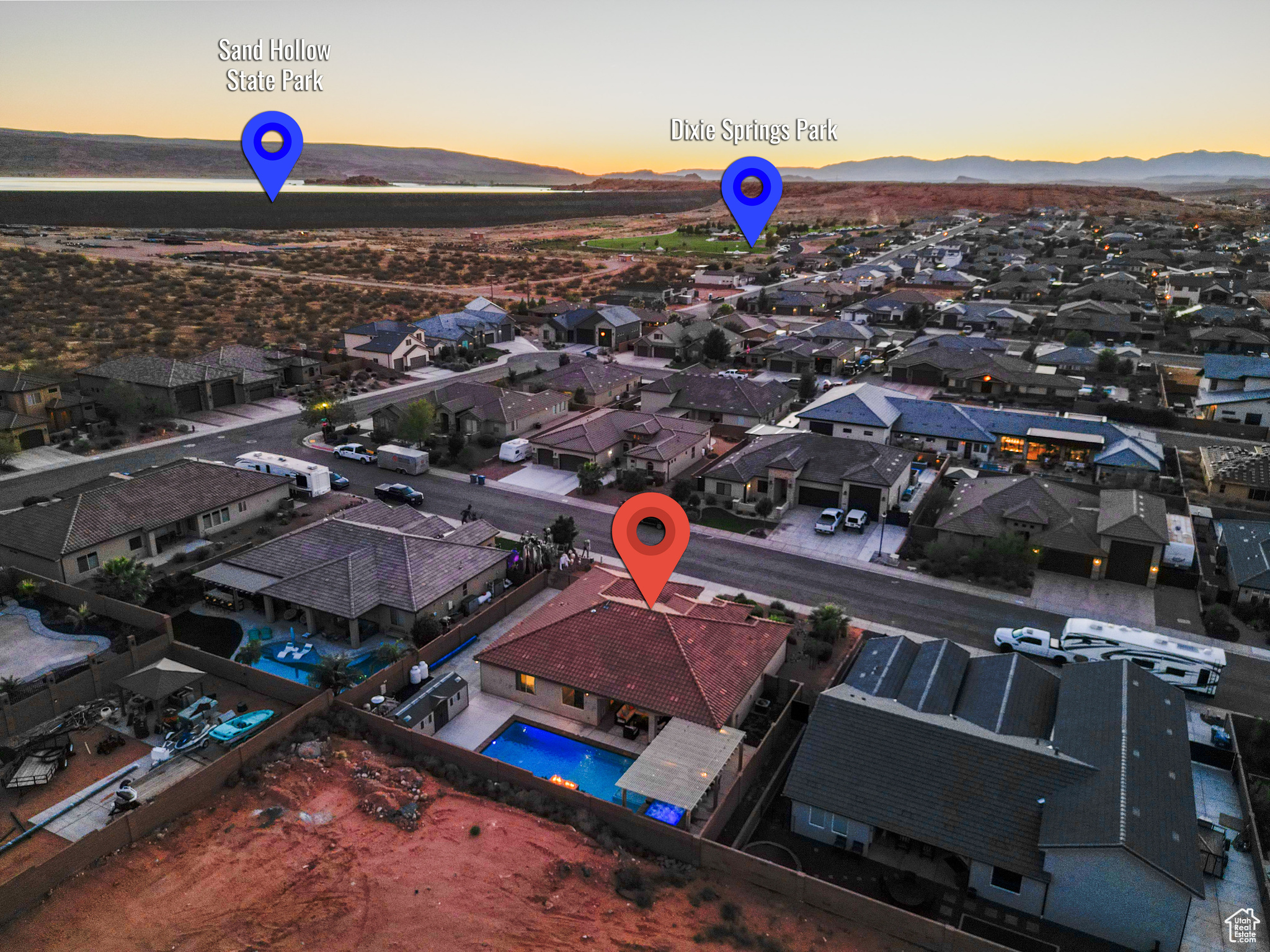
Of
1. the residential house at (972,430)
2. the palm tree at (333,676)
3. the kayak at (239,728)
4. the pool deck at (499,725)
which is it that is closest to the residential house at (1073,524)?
the residential house at (972,430)

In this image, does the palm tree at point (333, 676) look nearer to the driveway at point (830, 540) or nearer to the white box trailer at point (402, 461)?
the driveway at point (830, 540)

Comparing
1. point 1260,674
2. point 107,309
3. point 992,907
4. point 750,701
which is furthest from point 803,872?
point 107,309

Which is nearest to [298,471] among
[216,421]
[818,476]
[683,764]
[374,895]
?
[216,421]

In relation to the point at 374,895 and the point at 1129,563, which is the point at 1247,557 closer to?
the point at 1129,563

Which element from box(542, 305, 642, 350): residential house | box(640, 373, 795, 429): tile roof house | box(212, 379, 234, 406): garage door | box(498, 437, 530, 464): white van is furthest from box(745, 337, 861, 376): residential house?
box(212, 379, 234, 406): garage door

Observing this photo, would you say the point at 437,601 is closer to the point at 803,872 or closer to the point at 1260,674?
the point at 803,872
